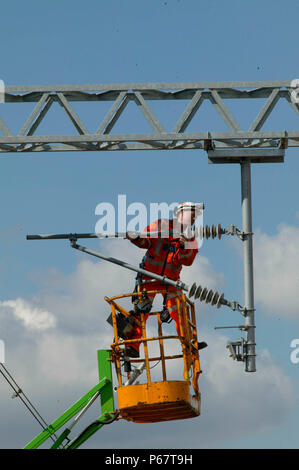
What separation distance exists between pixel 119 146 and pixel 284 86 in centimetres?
275

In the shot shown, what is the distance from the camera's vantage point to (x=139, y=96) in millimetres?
21984

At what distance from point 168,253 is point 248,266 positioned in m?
1.30

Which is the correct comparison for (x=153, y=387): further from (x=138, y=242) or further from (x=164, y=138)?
(x=164, y=138)

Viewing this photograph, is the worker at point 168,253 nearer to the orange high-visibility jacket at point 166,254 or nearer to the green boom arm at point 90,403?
the orange high-visibility jacket at point 166,254

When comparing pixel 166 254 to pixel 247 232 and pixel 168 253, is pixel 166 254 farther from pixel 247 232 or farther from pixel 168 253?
pixel 247 232

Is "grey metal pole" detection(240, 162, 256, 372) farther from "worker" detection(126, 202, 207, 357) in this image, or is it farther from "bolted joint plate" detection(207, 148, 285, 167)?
"worker" detection(126, 202, 207, 357)

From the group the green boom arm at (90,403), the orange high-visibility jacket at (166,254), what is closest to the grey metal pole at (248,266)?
the orange high-visibility jacket at (166,254)

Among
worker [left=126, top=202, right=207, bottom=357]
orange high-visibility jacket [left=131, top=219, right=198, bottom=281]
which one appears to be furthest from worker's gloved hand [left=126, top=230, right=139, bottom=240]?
orange high-visibility jacket [left=131, top=219, right=198, bottom=281]

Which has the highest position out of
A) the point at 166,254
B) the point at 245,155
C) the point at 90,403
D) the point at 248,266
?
the point at 245,155

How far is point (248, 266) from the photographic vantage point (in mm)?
21734

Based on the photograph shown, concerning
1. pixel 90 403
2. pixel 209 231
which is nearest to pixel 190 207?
pixel 209 231

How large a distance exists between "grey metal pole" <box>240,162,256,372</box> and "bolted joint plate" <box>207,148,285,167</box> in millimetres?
123

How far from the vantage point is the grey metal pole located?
21453 millimetres
